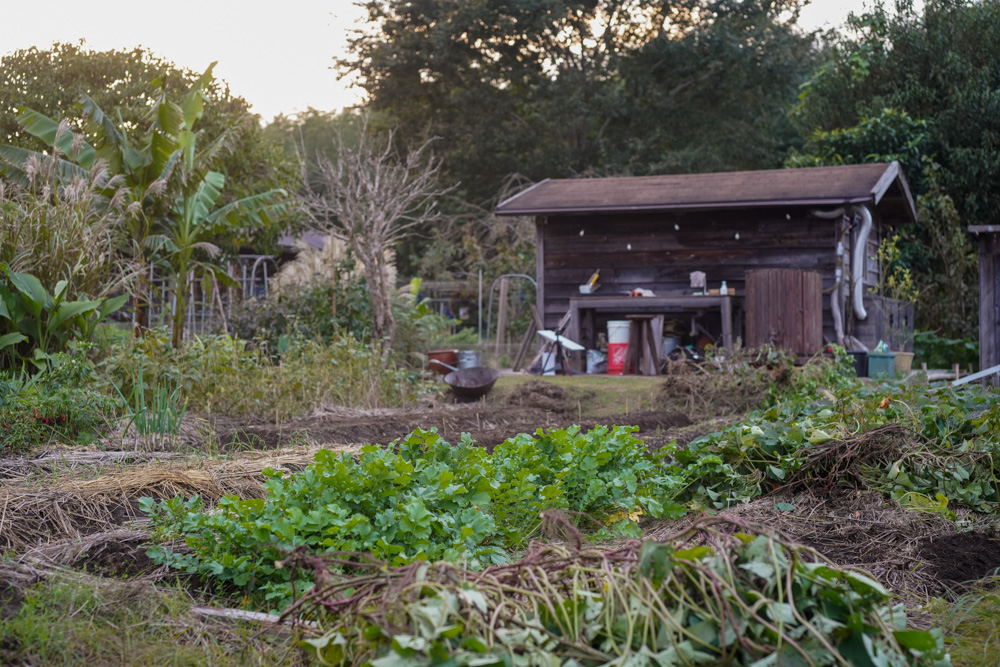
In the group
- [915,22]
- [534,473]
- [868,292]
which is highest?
[915,22]

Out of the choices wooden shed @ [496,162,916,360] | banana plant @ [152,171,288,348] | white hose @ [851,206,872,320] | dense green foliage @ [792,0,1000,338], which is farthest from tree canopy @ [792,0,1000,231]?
banana plant @ [152,171,288,348]

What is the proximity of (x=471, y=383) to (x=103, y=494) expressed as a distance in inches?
233

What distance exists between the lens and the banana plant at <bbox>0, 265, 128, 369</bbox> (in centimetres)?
613

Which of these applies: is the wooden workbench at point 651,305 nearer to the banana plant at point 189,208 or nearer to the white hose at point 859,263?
the white hose at point 859,263

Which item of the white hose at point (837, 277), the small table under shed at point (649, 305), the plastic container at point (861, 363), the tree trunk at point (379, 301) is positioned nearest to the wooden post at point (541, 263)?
the small table under shed at point (649, 305)

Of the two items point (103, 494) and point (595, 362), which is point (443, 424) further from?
point (595, 362)

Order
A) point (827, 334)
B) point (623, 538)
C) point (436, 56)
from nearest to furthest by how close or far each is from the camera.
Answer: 1. point (623, 538)
2. point (827, 334)
3. point (436, 56)

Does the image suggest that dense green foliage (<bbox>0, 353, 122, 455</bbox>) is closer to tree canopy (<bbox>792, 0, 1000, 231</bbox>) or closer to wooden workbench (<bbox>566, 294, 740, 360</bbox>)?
wooden workbench (<bbox>566, 294, 740, 360</bbox>)

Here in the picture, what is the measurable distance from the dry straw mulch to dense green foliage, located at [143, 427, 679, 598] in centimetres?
47

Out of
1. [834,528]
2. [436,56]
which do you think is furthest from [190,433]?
[436,56]

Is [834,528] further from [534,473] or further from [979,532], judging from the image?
[534,473]

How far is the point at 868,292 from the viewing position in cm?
1380

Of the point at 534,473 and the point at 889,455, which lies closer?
the point at 534,473

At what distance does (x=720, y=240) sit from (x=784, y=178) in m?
1.61
